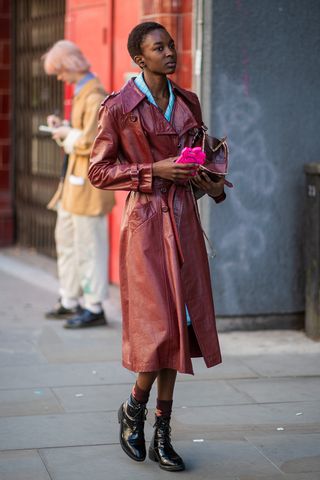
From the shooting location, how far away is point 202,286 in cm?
487

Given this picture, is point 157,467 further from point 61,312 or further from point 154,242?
point 61,312

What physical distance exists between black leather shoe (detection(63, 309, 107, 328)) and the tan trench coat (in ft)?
2.67

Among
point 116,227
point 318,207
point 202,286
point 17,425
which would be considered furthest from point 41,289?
point 202,286

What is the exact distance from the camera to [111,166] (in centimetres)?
487

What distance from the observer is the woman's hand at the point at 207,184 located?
4836 millimetres

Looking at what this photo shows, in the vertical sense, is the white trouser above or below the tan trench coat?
below

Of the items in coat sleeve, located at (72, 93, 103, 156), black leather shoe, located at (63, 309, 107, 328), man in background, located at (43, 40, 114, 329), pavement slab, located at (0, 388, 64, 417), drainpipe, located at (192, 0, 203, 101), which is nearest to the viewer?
pavement slab, located at (0, 388, 64, 417)

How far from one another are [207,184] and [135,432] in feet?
4.01

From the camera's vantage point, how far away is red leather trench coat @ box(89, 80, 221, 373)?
4.77m

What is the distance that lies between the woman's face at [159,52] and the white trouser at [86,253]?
3178 mm

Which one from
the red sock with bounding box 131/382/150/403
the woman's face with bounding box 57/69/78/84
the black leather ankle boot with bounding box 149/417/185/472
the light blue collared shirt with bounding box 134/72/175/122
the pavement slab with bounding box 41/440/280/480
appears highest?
the woman's face with bounding box 57/69/78/84

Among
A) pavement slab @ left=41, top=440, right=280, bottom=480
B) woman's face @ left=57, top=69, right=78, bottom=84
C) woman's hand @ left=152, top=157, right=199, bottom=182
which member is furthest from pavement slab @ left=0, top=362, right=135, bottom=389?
woman's face @ left=57, top=69, right=78, bottom=84

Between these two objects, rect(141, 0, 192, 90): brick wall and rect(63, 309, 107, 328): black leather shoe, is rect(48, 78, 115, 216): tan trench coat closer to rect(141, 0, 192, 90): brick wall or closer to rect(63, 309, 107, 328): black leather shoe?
rect(141, 0, 192, 90): brick wall

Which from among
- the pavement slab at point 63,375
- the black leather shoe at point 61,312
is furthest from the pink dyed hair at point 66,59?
the pavement slab at point 63,375
